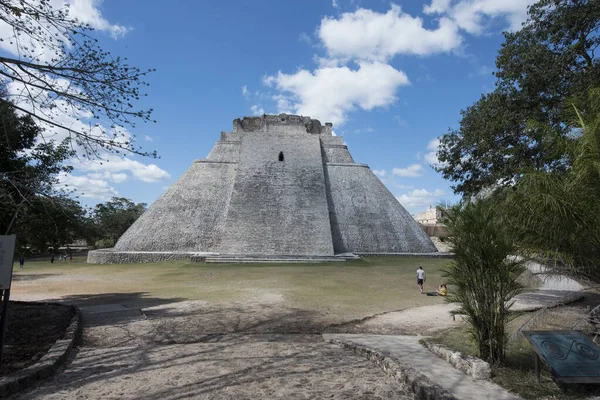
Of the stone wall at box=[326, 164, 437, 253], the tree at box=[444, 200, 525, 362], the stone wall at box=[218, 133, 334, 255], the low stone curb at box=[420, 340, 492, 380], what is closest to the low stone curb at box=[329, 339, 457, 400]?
the low stone curb at box=[420, 340, 492, 380]

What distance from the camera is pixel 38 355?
475cm

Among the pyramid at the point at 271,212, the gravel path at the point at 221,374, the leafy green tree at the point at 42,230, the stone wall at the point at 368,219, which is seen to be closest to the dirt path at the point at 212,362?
the gravel path at the point at 221,374

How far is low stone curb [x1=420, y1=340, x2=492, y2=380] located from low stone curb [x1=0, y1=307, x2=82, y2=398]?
4488 millimetres

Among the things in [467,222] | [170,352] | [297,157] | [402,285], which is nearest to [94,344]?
[170,352]

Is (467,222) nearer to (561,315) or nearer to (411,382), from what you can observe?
(411,382)

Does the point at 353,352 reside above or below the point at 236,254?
below

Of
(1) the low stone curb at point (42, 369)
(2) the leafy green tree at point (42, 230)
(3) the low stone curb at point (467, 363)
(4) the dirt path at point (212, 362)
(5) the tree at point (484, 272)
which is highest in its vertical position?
(2) the leafy green tree at point (42, 230)

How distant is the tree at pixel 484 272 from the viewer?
183 inches

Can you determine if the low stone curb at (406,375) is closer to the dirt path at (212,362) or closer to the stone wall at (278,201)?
the dirt path at (212,362)

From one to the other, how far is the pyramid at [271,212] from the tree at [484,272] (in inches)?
601

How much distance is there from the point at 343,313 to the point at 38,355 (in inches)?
201

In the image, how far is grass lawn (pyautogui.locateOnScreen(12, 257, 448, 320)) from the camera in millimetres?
9156

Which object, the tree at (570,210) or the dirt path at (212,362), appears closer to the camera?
the dirt path at (212,362)

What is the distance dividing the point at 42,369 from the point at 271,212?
19478 millimetres
